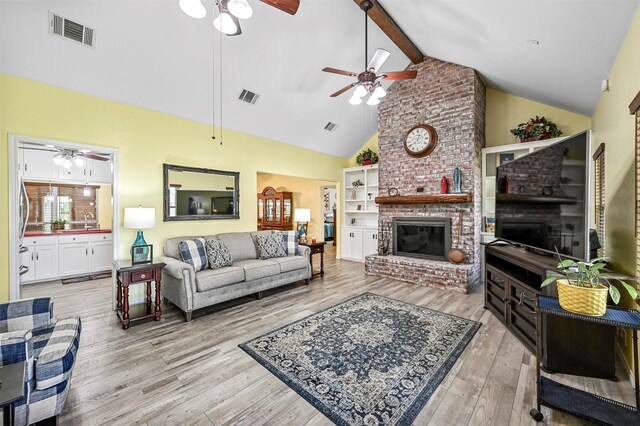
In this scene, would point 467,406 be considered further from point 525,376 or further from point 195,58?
point 195,58

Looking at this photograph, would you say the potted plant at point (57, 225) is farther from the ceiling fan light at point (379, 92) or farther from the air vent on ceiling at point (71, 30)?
the ceiling fan light at point (379, 92)

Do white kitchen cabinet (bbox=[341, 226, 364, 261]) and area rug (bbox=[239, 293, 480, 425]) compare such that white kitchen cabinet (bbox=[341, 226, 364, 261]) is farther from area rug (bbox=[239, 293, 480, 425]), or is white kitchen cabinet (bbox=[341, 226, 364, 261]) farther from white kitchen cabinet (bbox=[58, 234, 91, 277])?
white kitchen cabinet (bbox=[58, 234, 91, 277])

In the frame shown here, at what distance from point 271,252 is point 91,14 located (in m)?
3.52

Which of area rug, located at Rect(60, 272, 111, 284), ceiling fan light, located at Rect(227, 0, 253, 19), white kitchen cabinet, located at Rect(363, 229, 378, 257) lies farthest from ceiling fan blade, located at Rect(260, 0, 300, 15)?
area rug, located at Rect(60, 272, 111, 284)

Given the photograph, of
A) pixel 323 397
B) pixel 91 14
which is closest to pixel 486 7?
pixel 323 397

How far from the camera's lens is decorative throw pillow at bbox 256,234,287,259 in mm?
4441

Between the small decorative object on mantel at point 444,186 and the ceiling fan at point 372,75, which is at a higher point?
the ceiling fan at point 372,75

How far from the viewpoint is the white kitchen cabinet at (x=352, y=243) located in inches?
269

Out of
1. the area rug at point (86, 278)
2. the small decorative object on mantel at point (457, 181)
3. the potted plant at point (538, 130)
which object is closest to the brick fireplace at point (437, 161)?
the small decorative object on mantel at point (457, 181)

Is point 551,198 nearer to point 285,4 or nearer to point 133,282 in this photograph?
point 285,4

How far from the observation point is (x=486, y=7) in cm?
267

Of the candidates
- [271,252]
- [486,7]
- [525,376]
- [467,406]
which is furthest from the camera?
[271,252]

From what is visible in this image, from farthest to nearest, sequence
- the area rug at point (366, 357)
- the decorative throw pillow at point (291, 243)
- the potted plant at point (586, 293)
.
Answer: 1. the decorative throw pillow at point (291, 243)
2. the area rug at point (366, 357)
3. the potted plant at point (586, 293)

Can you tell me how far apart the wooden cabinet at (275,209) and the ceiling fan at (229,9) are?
684cm
